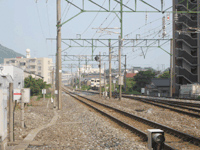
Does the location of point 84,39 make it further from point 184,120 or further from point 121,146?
point 121,146

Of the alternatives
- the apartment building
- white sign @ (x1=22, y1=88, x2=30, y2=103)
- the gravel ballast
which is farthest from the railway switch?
the apartment building

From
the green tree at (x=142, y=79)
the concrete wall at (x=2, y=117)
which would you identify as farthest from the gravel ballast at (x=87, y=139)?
the green tree at (x=142, y=79)

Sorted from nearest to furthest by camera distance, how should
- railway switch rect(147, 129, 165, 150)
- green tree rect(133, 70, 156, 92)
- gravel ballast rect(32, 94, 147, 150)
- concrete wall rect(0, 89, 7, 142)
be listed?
railway switch rect(147, 129, 165, 150), concrete wall rect(0, 89, 7, 142), gravel ballast rect(32, 94, 147, 150), green tree rect(133, 70, 156, 92)

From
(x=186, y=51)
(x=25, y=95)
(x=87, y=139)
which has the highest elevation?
(x=186, y=51)

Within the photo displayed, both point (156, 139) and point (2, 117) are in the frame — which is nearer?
point (156, 139)

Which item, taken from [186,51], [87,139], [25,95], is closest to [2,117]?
[87,139]

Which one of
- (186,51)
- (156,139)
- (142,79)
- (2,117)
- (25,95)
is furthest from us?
(142,79)

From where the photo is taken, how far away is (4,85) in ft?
26.1

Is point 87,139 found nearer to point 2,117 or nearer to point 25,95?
point 2,117

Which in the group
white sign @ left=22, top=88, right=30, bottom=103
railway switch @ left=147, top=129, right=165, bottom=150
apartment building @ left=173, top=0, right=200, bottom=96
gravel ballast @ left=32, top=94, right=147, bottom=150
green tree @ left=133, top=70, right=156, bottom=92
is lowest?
gravel ballast @ left=32, top=94, right=147, bottom=150

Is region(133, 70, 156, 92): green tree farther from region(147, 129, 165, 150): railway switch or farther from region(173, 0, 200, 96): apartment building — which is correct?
region(147, 129, 165, 150): railway switch

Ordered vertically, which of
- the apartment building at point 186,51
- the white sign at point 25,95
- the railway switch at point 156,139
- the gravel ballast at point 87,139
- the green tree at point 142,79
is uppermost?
the apartment building at point 186,51

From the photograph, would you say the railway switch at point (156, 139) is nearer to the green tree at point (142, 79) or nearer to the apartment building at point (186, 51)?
the apartment building at point (186, 51)

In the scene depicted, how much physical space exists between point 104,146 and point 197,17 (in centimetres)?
5538
